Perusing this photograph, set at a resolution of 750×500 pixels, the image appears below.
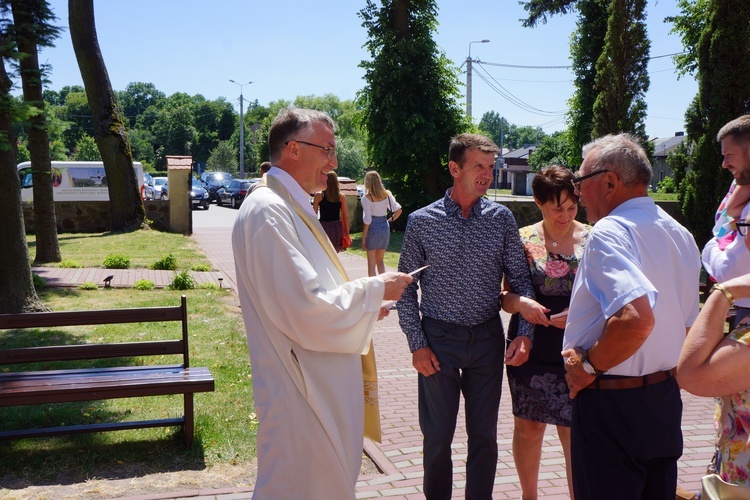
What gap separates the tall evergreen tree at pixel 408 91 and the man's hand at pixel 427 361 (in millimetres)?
18764

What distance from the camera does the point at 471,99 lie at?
3600 centimetres

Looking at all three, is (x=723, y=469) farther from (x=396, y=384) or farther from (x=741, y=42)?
(x=741, y=42)

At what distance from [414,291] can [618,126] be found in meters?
16.1

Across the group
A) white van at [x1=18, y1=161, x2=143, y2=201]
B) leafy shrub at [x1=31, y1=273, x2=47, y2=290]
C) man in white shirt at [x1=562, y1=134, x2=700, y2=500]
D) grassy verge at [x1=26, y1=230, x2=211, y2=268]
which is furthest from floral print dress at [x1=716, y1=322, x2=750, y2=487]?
white van at [x1=18, y1=161, x2=143, y2=201]

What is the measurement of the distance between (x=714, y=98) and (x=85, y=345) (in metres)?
12.2

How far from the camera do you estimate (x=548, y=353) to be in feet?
13.1

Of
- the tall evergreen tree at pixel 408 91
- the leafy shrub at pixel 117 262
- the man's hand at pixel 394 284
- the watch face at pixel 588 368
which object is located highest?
the tall evergreen tree at pixel 408 91

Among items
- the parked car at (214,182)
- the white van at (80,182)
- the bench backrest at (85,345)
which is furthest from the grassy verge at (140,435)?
the parked car at (214,182)

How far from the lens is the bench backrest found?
493 centimetres

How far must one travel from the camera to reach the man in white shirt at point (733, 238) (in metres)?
3.53

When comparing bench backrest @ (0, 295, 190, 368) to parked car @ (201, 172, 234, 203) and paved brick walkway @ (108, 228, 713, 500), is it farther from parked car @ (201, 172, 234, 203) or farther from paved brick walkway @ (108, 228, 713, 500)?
parked car @ (201, 172, 234, 203)

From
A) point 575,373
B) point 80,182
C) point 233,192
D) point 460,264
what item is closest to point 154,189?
point 233,192

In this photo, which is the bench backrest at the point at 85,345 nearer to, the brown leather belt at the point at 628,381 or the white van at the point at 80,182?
the brown leather belt at the point at 628,381

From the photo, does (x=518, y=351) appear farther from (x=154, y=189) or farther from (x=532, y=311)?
(x=154, y=189)
